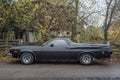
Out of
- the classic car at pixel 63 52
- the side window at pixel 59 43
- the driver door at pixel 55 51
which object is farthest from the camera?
the side window at pixel 59 43

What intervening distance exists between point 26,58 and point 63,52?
7.38 feet

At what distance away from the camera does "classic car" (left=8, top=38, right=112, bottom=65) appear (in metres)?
14.2

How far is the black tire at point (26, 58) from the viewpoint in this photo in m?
14.4

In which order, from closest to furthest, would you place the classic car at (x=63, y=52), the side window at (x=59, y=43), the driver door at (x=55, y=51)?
the classic car at (x=63, y=52)
the driver door at (x=55, y=51)
the side window at (x=59, y=43)

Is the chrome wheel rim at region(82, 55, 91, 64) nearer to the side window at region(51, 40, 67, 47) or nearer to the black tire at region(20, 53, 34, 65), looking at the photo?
the side window at region(51, 40, 67, 47)

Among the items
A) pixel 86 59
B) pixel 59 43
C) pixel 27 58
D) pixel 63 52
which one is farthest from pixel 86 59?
pixel 27 58

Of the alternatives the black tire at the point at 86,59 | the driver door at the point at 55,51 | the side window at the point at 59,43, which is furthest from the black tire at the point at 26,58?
the black tire at the point at 86,59

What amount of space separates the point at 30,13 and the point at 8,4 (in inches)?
78.3

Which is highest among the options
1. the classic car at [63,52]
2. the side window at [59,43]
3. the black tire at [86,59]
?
the side window at [59,43]

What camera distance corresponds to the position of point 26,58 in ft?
47.3

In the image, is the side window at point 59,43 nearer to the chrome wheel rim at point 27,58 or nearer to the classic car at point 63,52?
the classic car at point 63,52

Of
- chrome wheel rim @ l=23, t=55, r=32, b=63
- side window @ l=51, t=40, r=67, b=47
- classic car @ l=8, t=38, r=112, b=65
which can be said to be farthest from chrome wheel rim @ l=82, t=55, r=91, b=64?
chrome wheel rim @ l=23, t=55, r=32, b=63

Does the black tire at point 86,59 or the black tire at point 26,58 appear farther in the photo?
the black tire at point 26,58

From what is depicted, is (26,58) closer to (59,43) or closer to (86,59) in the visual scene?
(59,43)
